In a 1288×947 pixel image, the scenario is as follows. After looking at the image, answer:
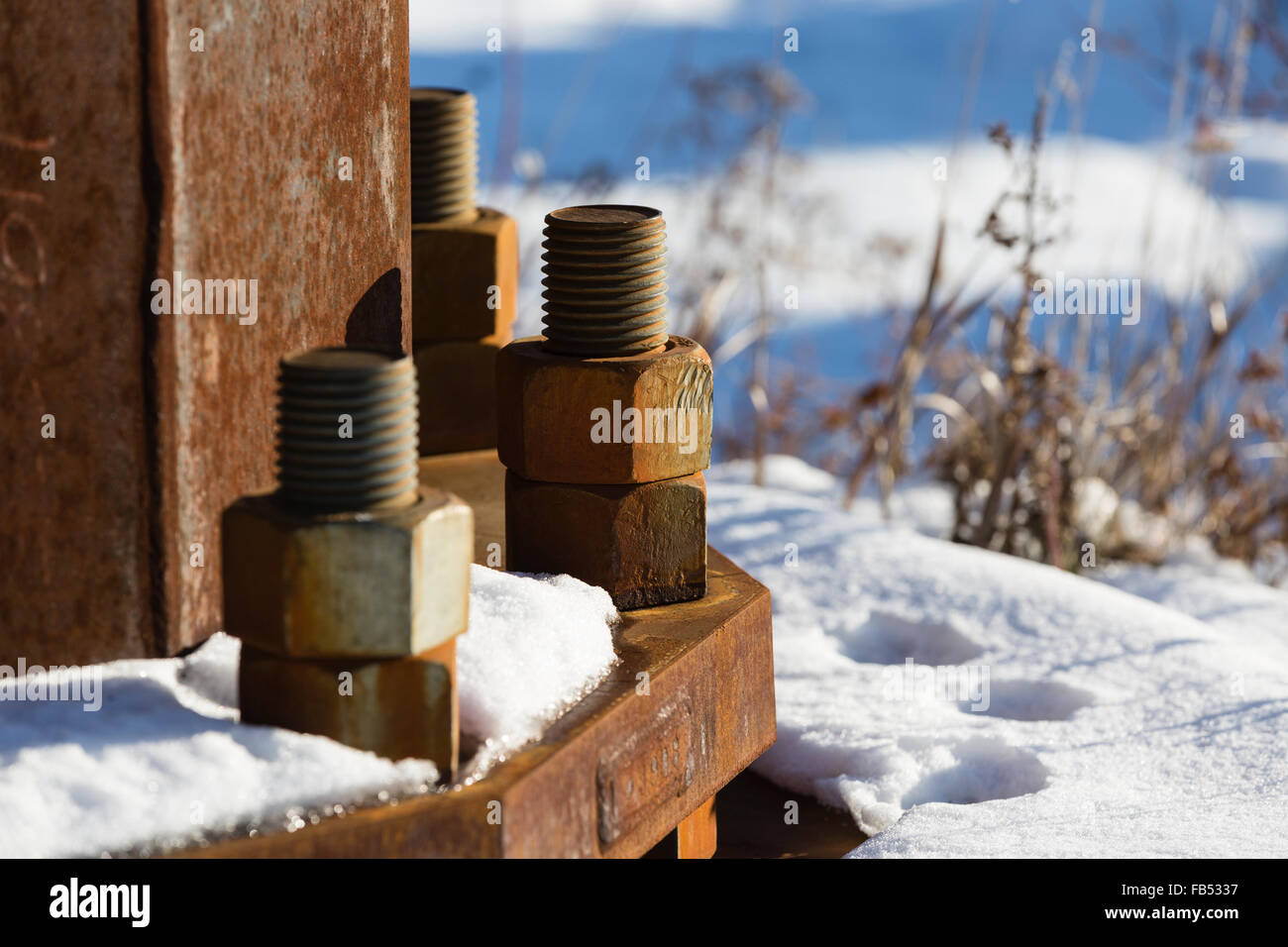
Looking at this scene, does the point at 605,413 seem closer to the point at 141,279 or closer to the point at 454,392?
the point at 141,279

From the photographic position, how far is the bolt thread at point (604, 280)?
208cm

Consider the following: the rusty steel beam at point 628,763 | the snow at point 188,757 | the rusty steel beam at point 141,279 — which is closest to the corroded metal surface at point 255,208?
the rusty steel beam at point 141,279

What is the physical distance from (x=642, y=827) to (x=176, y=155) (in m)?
0.99

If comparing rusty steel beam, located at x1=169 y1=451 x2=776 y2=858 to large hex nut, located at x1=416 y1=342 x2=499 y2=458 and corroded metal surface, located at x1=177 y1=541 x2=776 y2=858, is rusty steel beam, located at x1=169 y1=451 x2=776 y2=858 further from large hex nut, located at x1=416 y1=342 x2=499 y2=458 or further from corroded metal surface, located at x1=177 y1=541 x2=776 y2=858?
large hex nut, located at x1=416 y1=342 x2=499 y2=458

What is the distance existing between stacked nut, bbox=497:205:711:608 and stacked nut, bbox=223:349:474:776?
1.63ft

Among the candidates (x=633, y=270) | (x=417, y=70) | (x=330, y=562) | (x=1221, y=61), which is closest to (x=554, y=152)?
(x=417, y=70)

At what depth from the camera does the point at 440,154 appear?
293 centimetres

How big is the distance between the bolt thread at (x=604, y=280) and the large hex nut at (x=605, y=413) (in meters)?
0.03

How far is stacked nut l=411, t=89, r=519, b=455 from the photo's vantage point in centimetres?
285

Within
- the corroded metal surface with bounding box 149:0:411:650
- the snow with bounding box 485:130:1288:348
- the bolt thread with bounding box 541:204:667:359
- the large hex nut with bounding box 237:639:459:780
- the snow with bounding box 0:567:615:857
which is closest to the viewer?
the snow with bounding box 0:567:615:857

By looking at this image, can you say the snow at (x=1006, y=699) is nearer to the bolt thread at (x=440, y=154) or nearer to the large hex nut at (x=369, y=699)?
the large hex nut at (x=369, y=699)

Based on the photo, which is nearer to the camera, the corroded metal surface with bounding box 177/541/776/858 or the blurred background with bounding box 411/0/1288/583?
the corroded metal surface with bounding box 177/541/776/858

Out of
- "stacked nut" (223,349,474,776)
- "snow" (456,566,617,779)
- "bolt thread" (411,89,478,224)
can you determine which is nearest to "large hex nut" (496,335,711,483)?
"snow" (456,566,617,779)
